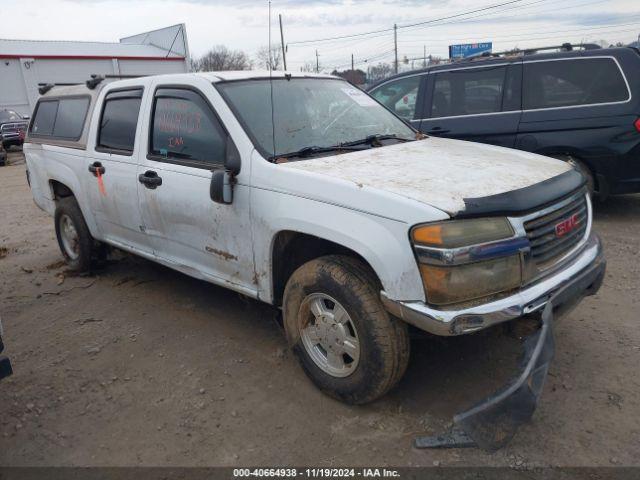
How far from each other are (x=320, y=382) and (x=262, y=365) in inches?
22.5

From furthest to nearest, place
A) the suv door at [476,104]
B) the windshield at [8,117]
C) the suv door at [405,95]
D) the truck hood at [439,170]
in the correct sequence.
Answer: the windshield at [8,117] → the suv door at [405,95] → the suv door at [476,104] → the truck hood at [439,170]

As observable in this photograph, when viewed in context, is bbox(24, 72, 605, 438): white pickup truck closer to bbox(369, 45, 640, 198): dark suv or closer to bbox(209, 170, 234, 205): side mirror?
bbox(209, 170, 234, 205): side mirror

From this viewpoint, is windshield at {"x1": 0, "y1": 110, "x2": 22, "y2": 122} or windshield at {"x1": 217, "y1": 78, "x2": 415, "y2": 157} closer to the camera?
windshield at {"x1": 217, "y1": 78, "x2": 415, "y2": 157}

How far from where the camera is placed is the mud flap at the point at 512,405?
2.39 metres

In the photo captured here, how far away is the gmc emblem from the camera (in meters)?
2.87

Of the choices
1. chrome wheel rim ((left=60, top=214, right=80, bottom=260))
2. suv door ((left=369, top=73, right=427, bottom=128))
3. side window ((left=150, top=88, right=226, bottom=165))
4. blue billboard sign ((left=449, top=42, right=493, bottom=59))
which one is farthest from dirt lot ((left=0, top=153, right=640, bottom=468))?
blue billboard sign ((left=449, top=42, right=493, bottom=59))

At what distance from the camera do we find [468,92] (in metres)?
6.66

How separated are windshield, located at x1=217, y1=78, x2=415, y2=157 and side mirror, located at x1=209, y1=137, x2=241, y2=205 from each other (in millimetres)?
158

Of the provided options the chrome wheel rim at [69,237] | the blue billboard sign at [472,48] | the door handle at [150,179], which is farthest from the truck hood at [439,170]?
the blue billboard sign at [472,48]

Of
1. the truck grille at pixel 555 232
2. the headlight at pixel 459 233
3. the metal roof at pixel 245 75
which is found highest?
the metal roof at pixel 245 75

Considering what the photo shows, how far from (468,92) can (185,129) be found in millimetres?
4177

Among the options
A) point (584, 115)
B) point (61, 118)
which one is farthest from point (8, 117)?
point (584, 115)

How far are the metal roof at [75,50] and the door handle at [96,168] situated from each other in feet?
105

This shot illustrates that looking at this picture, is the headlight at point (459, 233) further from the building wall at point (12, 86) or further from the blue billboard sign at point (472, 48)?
the building wall at point (12, 86)
